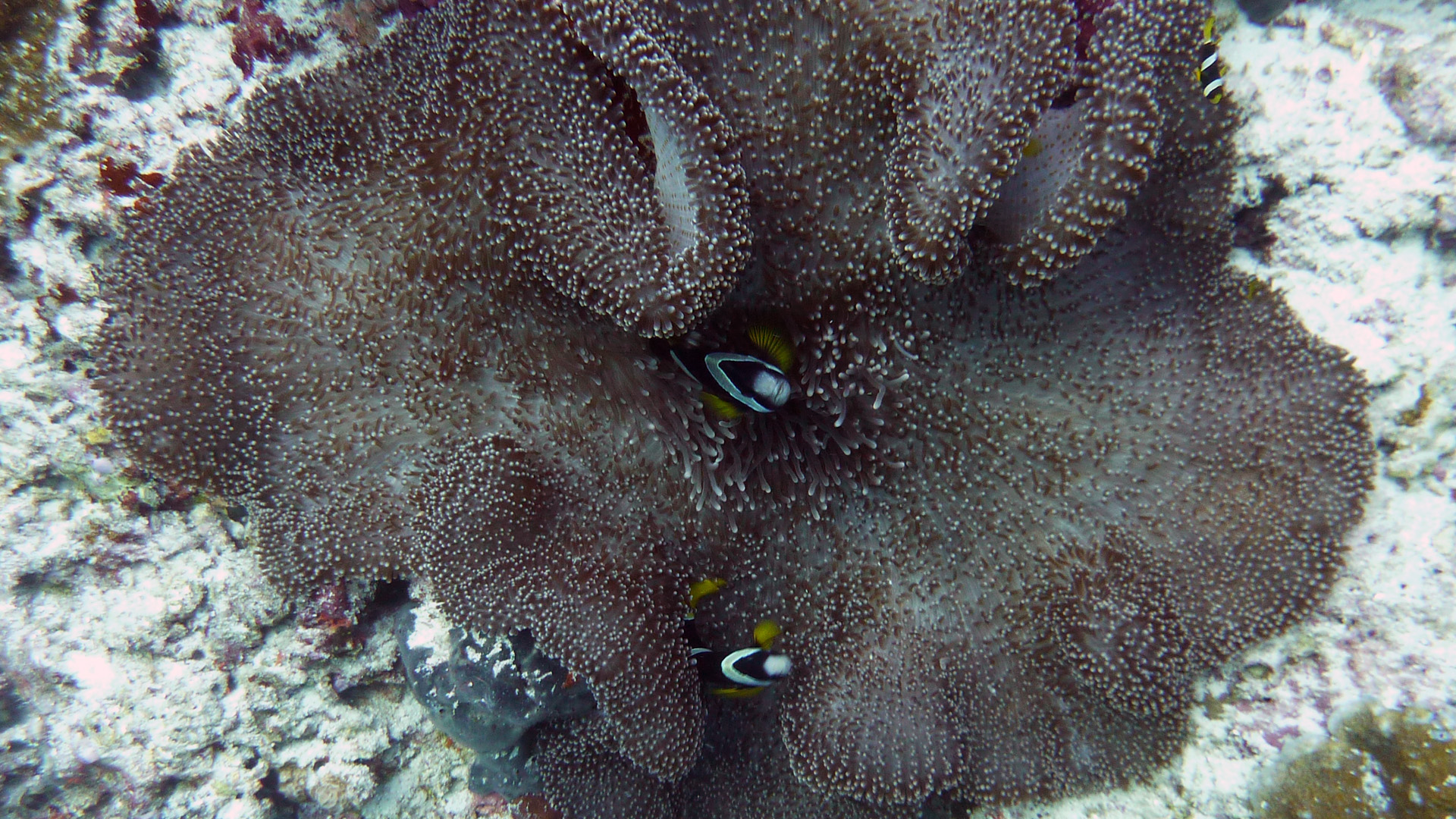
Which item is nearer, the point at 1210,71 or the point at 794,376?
the point at 1210,71

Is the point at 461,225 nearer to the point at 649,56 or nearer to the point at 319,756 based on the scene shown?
the point at 649,56

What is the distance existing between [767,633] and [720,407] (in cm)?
88

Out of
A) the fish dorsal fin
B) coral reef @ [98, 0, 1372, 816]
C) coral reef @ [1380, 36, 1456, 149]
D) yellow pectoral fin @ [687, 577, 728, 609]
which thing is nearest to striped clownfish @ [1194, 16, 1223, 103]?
coral reef @ [98, 0, 1372, 816]

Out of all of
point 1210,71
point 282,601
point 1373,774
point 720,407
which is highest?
point 1210,71

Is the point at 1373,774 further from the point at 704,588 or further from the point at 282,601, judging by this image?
the point at 282,601

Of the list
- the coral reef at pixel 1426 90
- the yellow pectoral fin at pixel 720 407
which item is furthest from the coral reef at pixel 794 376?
the coral reef at pixel 1426 90

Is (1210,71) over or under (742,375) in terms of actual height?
over

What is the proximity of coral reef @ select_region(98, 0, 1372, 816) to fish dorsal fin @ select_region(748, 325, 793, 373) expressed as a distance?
5cm

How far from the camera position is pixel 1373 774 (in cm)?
186

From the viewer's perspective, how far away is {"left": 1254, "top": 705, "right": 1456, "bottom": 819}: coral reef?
5.72 ft

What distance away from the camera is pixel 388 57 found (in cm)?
217

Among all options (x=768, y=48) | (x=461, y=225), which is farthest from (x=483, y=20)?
(x=768, y=48)

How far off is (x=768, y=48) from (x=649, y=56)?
14.9 inches

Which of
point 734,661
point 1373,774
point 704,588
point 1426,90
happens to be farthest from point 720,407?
point 1426,90
